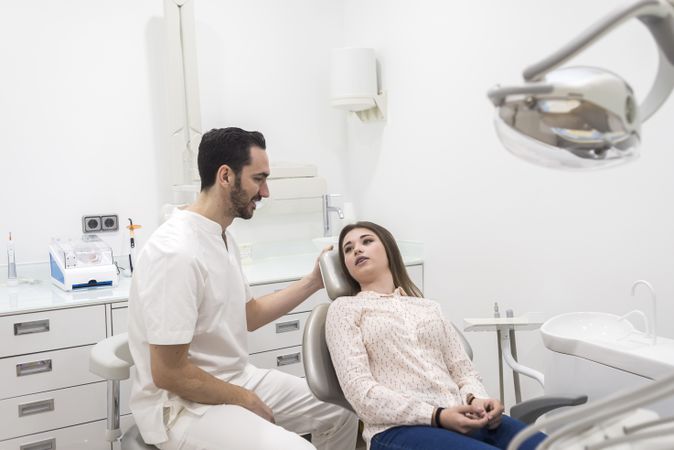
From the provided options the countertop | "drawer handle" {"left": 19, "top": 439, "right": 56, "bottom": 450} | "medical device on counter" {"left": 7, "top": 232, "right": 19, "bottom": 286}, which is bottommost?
"drawer handle" {"left": 19, "top": 439, "right": 56, "bottom": 450}

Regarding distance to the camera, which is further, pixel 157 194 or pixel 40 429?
pixel 157 194

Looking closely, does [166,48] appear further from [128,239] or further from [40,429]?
[40,429]

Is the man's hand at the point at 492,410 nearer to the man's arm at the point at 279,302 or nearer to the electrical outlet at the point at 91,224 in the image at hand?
the man's arm at the point at 279,302

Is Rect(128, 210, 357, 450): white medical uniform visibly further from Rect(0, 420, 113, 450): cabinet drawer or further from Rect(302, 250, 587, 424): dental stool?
Rect(0, 420, 113, 450): cabinet drawer

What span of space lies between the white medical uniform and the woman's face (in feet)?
1.08

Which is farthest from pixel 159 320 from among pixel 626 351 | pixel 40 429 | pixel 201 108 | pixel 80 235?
pixel 201 108

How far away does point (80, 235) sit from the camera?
9.52 ft

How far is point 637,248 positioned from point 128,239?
6.81ft

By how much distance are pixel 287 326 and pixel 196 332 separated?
0.96 metres

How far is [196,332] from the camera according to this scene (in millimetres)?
1823

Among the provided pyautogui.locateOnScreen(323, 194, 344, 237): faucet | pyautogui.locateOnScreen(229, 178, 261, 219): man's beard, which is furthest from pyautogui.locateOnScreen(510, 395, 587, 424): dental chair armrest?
pyautogui.locateOnScreen(323, 194, 344, 237): faucet

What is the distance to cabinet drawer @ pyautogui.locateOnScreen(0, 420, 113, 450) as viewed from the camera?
7.52ft

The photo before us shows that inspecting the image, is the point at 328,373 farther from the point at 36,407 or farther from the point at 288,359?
the point at 36,407

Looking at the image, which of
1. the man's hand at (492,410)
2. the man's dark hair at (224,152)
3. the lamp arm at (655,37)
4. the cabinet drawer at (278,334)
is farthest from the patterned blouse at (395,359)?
the lamp arm at (655,37)
